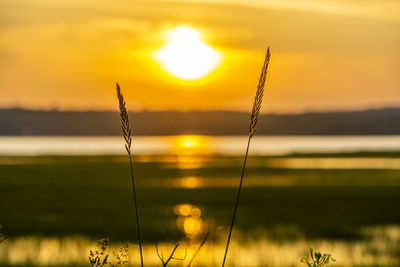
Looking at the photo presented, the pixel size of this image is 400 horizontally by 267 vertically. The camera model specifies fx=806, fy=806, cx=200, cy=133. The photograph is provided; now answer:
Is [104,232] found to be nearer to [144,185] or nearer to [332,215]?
[332,215]

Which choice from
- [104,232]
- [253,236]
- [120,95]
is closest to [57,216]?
[104,232]

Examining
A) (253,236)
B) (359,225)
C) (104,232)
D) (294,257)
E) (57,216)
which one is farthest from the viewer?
(57,216)

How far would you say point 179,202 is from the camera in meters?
29.3

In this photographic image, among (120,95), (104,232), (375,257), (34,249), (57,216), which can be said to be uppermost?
(57,216)

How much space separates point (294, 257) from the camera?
572 inches

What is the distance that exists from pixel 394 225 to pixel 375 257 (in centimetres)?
790

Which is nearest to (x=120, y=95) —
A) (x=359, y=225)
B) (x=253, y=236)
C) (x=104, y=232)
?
(x=253, y=236)

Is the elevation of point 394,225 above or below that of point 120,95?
above

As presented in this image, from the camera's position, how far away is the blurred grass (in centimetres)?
2127

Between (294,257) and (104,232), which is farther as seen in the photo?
(104,232)

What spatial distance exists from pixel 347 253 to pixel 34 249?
20.0 feet

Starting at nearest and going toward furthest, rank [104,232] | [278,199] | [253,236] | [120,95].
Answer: [120,95], [253,236], [104,232], [278,199]

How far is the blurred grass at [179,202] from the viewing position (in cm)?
2127

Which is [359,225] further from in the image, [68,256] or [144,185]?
[144,185]
